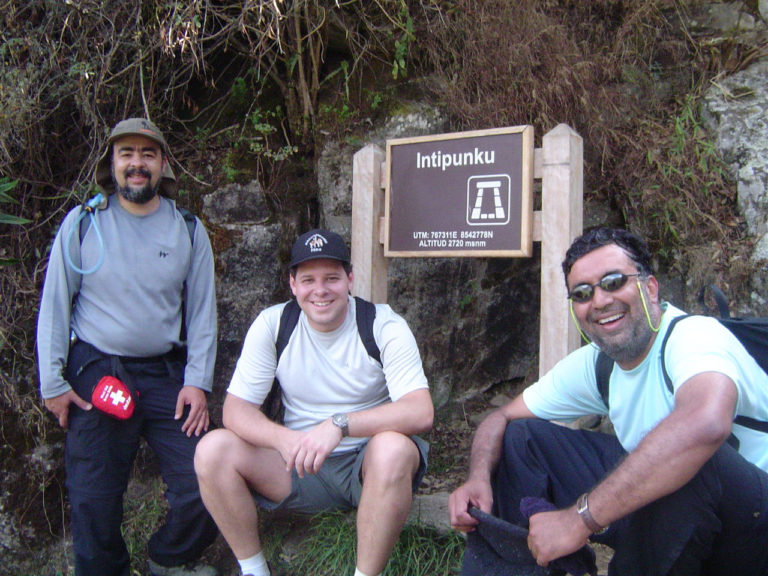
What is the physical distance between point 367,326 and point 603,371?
1.11m

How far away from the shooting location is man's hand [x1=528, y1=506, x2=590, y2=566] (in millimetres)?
2203

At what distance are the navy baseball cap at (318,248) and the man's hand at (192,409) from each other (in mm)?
906

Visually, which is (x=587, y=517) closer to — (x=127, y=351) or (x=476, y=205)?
(x=476, y=205)

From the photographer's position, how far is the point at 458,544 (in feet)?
10.5

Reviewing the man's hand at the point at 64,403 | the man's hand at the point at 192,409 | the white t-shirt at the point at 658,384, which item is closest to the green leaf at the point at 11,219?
the man's hand at the point at 64,403

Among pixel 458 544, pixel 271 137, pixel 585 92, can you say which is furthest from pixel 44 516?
pixel 585 92

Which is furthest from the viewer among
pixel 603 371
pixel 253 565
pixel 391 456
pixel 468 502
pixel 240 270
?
pixel 240 270

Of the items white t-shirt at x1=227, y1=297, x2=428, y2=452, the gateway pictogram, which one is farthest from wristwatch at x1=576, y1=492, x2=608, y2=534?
the gateway pictogram

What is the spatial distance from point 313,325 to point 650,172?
275 cm

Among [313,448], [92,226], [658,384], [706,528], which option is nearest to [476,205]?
[658,384]

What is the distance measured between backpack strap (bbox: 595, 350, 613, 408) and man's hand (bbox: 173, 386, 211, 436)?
201cm

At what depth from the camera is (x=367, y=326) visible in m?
3.23

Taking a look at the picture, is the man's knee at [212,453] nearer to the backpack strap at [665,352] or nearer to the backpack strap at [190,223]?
the backpack strap at [190,223]

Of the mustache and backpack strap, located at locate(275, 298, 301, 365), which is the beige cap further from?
backpack strap, located at locate(275, 298, 301, 365)
